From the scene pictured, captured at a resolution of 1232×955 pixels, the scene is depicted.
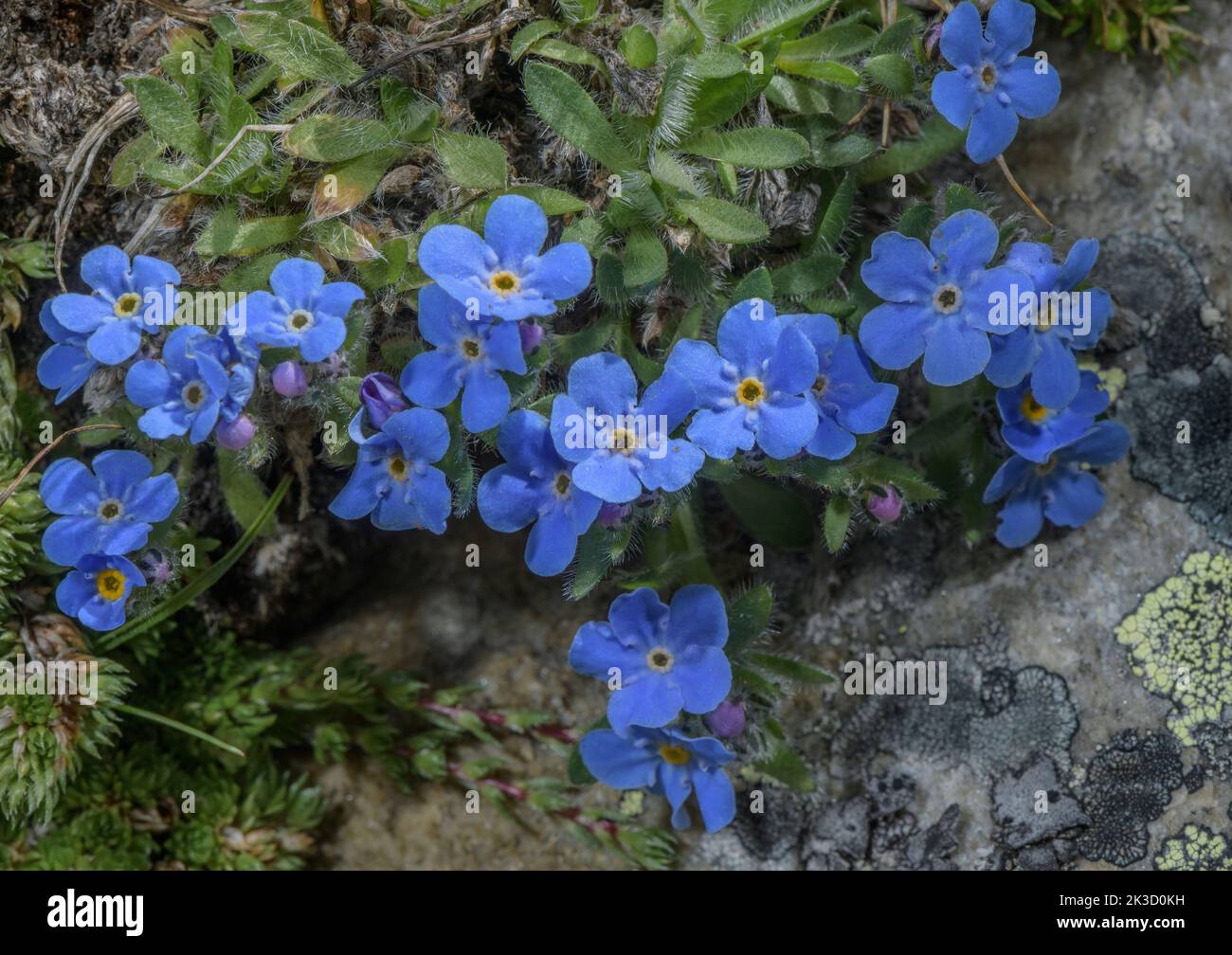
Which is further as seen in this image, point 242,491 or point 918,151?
point 242,491

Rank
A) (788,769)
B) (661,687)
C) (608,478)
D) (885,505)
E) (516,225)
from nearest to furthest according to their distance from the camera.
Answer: (608,478)
(516,225)
(661,687)
(885,505)
(788,769)

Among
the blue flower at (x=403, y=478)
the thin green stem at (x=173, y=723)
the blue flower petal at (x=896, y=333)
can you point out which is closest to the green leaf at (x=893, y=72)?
the blue flower petal at (x=896, y=333)

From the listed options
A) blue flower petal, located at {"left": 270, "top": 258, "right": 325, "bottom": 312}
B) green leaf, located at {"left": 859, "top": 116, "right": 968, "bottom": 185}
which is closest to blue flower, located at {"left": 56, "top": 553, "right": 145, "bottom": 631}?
blue flower petal, located at {"left": 270, "top": 258, "right": 325, "bottom": 312}

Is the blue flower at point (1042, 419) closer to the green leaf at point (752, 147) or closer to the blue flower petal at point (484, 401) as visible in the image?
the green leaf at point (752, 147)

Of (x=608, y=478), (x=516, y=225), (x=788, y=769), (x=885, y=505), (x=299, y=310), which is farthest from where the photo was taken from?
(x=788, y=769)

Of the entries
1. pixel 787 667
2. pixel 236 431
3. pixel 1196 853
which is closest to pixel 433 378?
pixel 236 431

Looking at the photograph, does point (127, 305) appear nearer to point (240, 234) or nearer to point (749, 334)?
point (240, 234)

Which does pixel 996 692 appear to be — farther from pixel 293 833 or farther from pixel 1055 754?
pixel 293 833

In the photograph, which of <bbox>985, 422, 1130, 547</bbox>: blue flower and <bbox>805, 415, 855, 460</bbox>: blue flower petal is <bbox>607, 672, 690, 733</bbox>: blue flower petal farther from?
<bbox>985, 422, 1130, 547</bbox>: blue flower

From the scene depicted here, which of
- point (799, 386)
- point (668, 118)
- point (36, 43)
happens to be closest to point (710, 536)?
point (799, 386)
